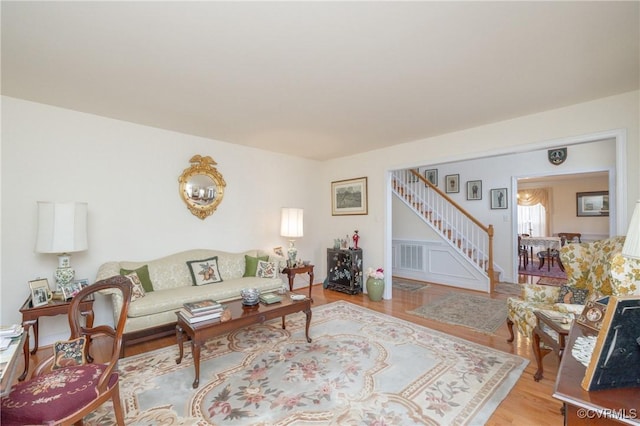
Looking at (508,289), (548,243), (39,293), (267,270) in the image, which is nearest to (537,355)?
(267,270)

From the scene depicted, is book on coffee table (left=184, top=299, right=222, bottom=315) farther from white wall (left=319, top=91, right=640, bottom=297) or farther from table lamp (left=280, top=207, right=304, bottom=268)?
white wall (left=319, top=91, right=640, bottom=297)

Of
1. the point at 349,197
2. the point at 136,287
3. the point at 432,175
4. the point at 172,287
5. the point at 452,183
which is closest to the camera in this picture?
the point at 136,287

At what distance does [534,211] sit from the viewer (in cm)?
865

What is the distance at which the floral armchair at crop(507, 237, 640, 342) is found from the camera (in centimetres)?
239

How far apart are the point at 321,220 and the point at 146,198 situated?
316 cm

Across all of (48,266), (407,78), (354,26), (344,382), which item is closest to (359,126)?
(407,78)

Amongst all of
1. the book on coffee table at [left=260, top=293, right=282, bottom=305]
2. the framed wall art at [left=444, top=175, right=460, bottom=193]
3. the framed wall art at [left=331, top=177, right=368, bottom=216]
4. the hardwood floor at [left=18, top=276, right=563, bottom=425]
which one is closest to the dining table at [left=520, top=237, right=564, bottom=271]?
the framed wall art at [left=444, top=175, right=460, bottom=193]

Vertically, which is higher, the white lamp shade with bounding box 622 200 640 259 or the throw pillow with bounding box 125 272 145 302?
the white lamp shade with bounding box 622 200 640 259

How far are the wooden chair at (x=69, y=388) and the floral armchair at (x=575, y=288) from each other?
310 cm

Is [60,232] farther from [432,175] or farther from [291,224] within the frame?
[432,175]

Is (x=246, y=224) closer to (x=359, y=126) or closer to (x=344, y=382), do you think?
(x=359, y=126)

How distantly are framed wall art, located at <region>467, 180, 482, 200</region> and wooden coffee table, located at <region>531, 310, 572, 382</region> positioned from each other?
4.50m

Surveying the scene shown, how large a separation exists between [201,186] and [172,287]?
1465 mm

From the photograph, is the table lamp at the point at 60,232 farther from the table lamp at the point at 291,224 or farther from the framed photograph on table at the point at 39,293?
the table lamp at the point at 291,224
